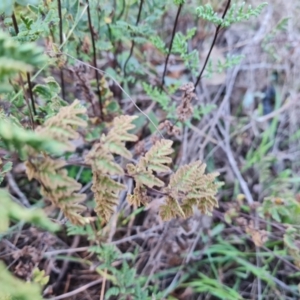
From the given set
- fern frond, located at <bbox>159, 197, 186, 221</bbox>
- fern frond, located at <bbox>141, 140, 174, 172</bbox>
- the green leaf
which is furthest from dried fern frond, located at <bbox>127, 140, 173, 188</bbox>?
the green leaf

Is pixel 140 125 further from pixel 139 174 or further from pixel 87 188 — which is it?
pixel 139 174

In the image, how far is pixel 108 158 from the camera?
86 centimetres

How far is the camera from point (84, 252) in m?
1.53

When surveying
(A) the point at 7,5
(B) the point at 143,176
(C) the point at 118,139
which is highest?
(A) the point at 7,5

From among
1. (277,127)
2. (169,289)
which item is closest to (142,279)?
(169,289)

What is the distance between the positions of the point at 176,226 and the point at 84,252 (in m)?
0.36

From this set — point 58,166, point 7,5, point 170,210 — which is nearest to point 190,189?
point 170,210

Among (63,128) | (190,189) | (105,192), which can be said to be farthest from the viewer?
(190,189)

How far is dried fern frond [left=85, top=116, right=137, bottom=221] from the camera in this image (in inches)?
33.9

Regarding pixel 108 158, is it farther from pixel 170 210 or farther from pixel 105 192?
pixel 170 210

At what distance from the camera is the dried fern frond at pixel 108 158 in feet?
2.83

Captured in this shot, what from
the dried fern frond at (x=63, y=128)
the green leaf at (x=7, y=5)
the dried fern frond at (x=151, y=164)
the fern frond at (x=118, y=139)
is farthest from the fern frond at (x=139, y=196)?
the green leaf at (x=7, y=5)

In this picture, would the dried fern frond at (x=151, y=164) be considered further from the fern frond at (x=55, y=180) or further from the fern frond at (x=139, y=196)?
the fern frond at (x=55, y=180)

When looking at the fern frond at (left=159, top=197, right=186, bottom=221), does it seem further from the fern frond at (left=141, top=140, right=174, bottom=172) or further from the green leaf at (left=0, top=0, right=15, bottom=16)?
the green leaf at (left=0, top=0, right=15, bottom=16)
